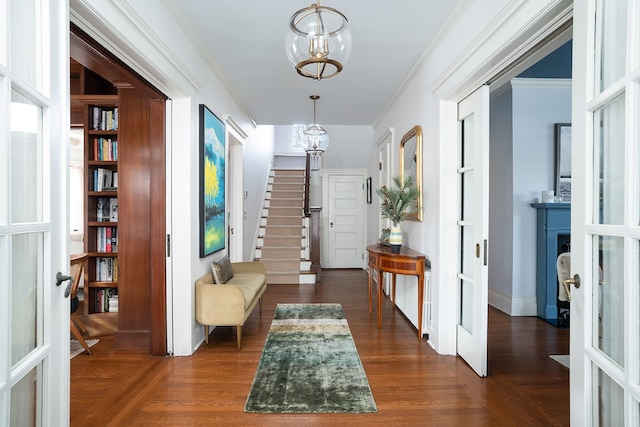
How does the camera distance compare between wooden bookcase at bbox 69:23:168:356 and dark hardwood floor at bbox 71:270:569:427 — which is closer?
dark hardwood floor at bbox 71:270:569:427

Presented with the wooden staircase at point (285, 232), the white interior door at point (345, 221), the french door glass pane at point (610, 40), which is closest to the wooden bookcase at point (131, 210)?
the french door glass pane at point (610, 40)

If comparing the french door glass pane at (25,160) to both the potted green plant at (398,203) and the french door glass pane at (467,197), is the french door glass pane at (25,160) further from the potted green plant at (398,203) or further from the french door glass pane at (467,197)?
the potted green plant at (398,203)

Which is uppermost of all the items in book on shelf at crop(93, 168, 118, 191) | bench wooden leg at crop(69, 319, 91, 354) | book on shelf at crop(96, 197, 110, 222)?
book on shelf at crop(93, 168, 118, 191)

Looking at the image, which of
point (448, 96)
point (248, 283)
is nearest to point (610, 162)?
point (448, 96)

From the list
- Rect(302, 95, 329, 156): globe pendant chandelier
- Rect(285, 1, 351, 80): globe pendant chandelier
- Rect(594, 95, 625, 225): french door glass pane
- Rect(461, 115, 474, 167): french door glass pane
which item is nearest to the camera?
Rect(594, 95, 625, 225): french door glass pane

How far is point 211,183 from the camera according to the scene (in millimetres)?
3494

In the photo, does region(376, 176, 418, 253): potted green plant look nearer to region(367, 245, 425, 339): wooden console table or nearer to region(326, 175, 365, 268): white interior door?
region(367, 245, 425, 339): wooden console table

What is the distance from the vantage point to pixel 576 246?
144cm

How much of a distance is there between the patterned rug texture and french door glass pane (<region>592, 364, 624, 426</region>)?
1148 millimetres

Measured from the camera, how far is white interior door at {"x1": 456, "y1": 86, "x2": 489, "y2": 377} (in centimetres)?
250

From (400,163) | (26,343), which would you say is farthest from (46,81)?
(400,163)

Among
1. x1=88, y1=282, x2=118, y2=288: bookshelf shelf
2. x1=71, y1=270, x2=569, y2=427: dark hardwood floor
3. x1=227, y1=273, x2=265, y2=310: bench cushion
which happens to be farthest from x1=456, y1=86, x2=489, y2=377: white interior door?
x1=88, y1=282, x2=118, y2=288: bookshelf shelf

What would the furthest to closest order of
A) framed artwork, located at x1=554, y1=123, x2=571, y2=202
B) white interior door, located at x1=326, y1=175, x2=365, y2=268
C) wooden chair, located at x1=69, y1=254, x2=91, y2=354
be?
white interior door, located at x1=326, y1=175, x2=365, y2=268
framed artwork, located at x1=554, y1=123, x2=571, y2=202
wooden chair, located at x1=69, y1=254, x2=91, y2=354

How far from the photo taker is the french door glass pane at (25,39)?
118 centimetres
